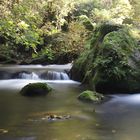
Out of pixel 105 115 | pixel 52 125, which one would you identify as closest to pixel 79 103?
pixel 105 115

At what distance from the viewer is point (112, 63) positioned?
12633mm

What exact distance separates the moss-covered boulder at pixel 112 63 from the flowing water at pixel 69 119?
1.94ft

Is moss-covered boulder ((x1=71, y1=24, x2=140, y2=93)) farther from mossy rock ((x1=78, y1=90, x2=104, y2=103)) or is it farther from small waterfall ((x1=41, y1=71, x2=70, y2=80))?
mossy rock ((x1=78, y1=90, x2=104, y2=103))

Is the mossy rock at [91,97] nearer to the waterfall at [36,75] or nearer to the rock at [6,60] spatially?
the waterfall at [36,75]

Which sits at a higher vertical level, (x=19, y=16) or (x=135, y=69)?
(x=19, y=16)

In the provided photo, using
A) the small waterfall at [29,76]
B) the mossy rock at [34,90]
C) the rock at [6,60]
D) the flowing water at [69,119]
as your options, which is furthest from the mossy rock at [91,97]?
the rock at [6,60]

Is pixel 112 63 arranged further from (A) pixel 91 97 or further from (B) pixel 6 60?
(B) pixel 6 60

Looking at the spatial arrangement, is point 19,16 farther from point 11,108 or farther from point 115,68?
point 115,68

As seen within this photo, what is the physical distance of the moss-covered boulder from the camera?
39.8 feet

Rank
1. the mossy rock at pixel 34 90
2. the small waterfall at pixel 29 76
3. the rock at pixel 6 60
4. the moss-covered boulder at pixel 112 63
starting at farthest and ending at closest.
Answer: the rock at pixel 6 60 < the small waterfall at pixel 29 76 < the moss-covered boulder at pixel 112 63 < the mossy rock at pixel 34 90

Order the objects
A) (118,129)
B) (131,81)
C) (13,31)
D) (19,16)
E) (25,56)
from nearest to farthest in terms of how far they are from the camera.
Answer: (118,129), (13,31), (19,16), (131,81), (25,56)

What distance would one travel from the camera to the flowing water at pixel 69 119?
6.73 meters

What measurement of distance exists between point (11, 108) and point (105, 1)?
21.6 metres

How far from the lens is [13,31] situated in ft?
26.8
